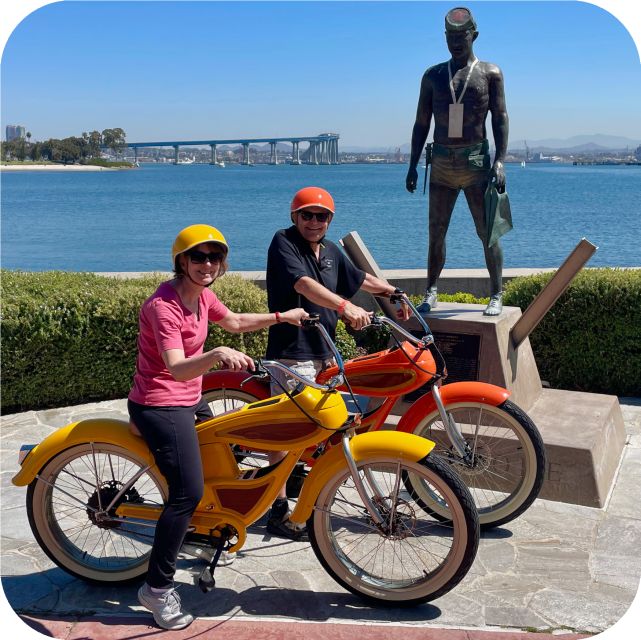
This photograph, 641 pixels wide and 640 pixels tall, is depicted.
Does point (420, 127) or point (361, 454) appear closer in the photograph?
point (361, 454)

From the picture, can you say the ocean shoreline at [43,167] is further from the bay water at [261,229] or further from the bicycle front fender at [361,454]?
the bicycle front fender at [361,454]

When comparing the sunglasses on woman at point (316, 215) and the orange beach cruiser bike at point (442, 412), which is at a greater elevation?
the sunglasses on woman at point (316, 215)

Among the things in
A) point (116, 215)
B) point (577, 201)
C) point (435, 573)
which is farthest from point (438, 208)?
point (577, 201)

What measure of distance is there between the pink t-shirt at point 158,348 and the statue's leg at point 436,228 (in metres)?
2.75

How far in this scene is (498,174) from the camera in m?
5.83

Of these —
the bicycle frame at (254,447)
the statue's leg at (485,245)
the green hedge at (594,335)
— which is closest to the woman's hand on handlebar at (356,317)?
the bicycle frame at (254,447)

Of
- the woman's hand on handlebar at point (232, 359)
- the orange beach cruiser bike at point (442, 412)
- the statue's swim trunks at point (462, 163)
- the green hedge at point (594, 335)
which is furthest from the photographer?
the green hedge at point (594, 335)

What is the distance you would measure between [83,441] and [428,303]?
10.2 feet

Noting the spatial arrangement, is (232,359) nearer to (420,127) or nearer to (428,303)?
(428,303)

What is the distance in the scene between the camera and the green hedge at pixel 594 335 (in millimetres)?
7219

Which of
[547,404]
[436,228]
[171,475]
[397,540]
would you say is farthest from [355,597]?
[436,228]

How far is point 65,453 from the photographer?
3.88 meters

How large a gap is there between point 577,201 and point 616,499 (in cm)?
6804

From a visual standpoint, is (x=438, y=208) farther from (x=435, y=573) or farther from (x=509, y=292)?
(x=435, y=573)
